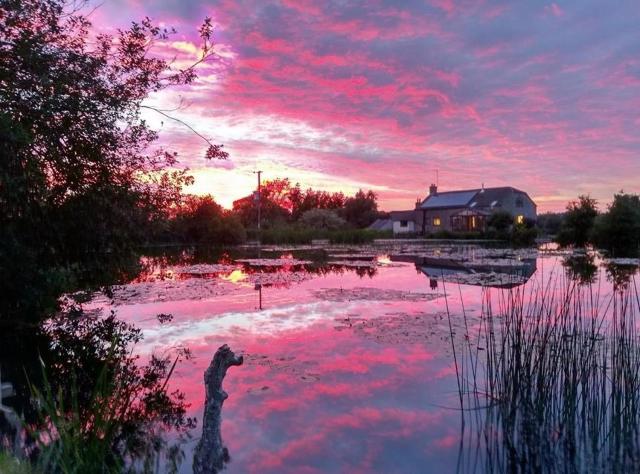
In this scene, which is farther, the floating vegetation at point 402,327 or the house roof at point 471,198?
the house roof at point 471,198

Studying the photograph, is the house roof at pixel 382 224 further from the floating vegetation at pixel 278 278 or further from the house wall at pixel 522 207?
the floating vegetation at pixel 278 278

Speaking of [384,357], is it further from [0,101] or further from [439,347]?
[0,101]

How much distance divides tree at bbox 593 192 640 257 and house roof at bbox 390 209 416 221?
32899 millimetres

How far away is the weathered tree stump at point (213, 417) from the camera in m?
4.54

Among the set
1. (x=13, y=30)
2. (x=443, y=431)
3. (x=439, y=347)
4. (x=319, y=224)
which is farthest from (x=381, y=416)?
(x=319, y=224)

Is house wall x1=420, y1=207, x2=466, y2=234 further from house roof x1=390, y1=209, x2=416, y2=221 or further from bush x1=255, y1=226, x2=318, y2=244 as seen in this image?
bush x1=255, y1=226, x2=318, y2=244

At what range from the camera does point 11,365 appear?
7902mm

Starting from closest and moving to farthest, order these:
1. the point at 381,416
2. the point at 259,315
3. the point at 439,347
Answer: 1. the point at 381,416
2. the point at 439,347
3. the point at 259,315

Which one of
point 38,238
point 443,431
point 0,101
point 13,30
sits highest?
point 13,30

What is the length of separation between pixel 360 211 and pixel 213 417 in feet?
249

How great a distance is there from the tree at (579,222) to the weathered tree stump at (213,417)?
4243 centimetres

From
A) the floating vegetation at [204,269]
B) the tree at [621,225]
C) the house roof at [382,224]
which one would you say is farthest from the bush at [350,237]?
the floating vegetation at [204,269]

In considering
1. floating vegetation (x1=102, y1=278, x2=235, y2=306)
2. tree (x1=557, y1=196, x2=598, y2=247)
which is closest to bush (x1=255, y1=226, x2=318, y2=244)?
tree (x1=557, y1=196, x2=598, y2=247)

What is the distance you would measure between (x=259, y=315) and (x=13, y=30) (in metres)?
7.26
